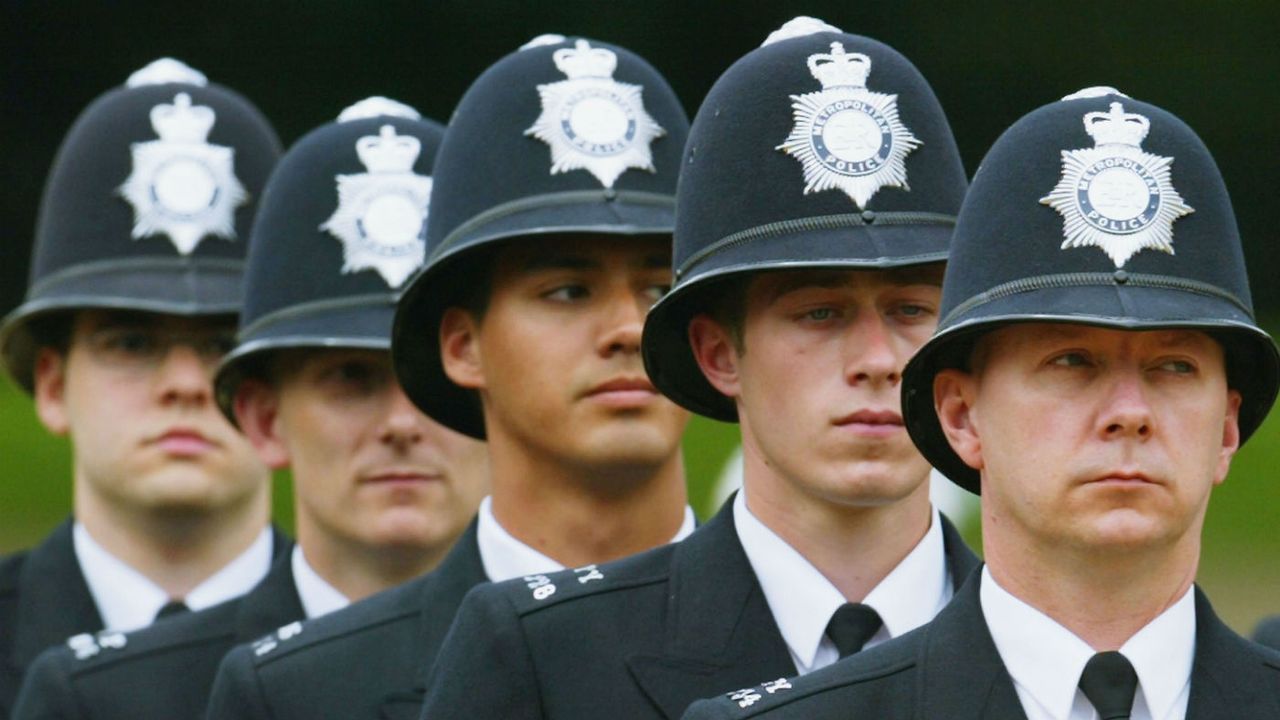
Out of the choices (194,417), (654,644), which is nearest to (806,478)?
(654,644)

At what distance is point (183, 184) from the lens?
9609 mm

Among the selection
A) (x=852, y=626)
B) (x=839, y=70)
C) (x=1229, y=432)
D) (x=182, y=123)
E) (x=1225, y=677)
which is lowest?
(x=1225, y=677)

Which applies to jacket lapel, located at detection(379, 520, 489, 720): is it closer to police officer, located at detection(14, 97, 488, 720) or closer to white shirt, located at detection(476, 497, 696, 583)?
white shirt, located at detection(476, 497, 696, 583)

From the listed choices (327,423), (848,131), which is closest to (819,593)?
(848,131)

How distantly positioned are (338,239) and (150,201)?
134cm

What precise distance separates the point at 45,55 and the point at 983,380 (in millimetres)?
12244

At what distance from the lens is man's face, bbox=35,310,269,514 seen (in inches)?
356

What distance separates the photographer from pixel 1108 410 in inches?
204

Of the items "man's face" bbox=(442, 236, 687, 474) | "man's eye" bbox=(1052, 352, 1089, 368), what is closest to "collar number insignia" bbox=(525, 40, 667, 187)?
"man's face" bbox=(442, 236, 687, 474)

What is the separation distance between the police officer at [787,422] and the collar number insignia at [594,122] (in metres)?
0.81

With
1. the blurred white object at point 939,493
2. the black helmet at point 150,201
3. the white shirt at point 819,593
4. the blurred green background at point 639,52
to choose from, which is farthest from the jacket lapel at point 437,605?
the blurred green background at point 639,52

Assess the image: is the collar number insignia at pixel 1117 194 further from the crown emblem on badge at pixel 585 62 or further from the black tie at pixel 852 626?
the crown emblem on badge at pixel 585 62

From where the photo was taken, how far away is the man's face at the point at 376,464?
8.03 meters

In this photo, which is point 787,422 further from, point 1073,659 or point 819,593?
point 1073,659
